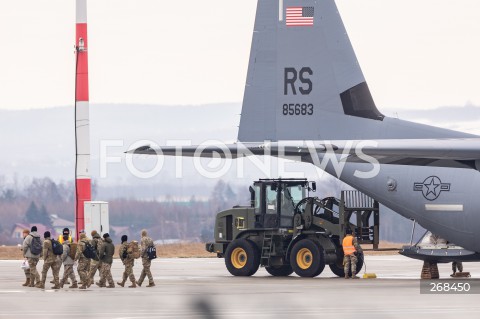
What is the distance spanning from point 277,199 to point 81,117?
1449 cm

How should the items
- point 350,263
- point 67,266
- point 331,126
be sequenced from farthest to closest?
1. point 331,126
2. point 350,263
3. point 67,266

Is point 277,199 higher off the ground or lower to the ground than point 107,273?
higher

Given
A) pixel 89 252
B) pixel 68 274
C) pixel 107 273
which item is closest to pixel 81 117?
pixel 68 274

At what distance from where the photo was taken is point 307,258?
90.7 feet

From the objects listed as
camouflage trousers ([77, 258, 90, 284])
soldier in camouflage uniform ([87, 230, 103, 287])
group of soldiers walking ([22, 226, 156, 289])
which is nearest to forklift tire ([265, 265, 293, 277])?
group of soldiers walking ([22, 226, 156, 289])

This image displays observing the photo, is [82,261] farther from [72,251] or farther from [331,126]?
[331,126]

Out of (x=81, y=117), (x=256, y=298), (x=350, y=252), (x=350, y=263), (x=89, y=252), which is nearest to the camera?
(x=256, y=298)

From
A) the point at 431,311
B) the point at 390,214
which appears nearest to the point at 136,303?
the point at 431,311

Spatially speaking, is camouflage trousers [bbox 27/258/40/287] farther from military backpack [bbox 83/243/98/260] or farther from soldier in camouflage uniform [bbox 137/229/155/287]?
soldier in camouflage uniform [bbox 137/229/155/287]

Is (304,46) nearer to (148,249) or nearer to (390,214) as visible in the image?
(148,249)

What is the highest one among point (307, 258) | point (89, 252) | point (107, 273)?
point (89, 252)

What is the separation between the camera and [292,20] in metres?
29.9

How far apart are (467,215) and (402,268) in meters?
8.50

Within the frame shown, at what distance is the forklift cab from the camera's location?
2906 cm
